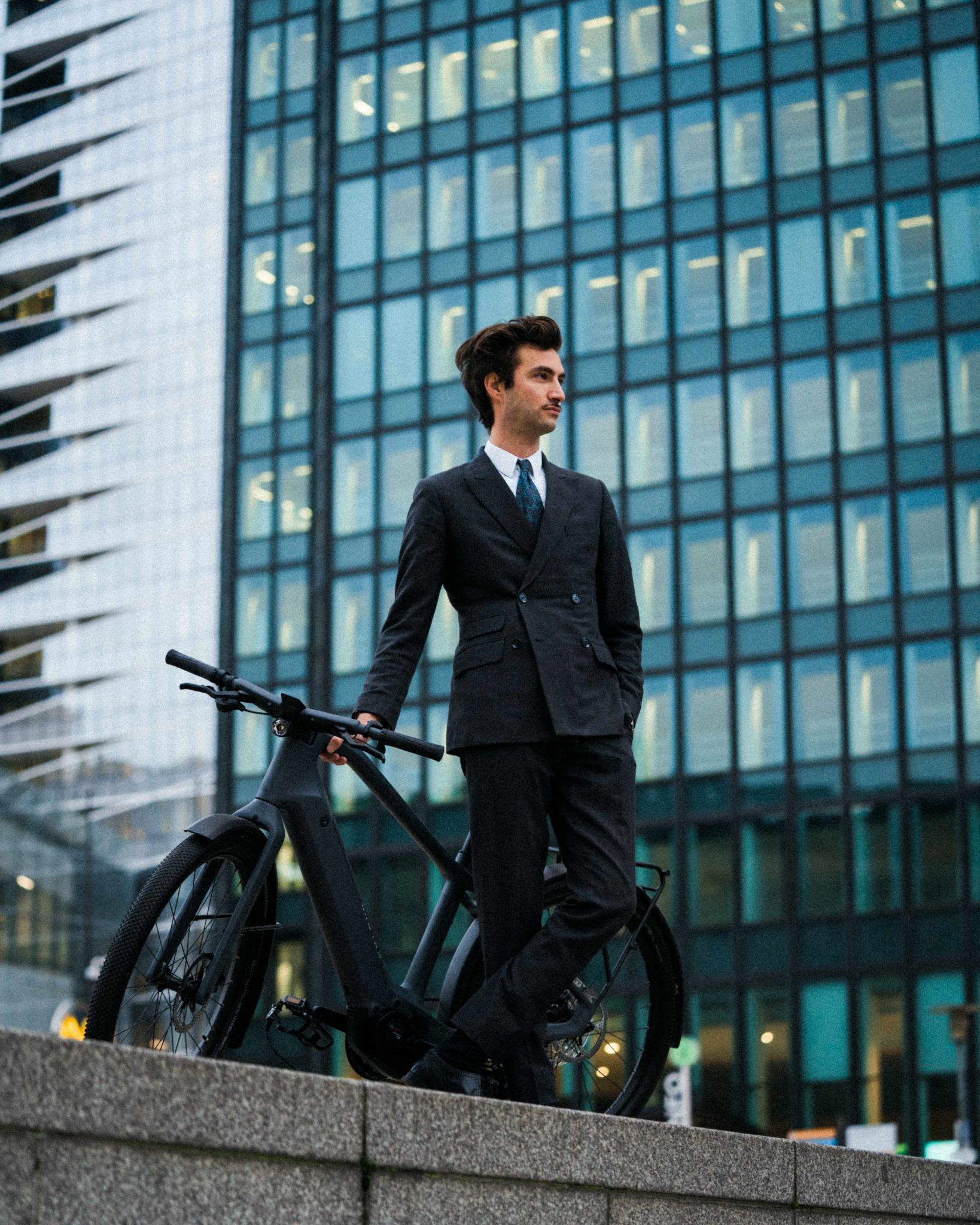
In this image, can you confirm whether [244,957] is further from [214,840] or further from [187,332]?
[187,332]

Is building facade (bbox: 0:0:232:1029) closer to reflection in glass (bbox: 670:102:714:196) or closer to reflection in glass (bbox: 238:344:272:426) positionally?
reflection in glass (bbox: 238:344:272:426)

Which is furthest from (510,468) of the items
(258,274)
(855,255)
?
(258,274)

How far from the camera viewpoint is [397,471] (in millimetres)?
41375

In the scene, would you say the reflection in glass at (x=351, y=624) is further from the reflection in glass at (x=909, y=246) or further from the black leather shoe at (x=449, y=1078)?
the black leather shoe at (x=449, y=1078)

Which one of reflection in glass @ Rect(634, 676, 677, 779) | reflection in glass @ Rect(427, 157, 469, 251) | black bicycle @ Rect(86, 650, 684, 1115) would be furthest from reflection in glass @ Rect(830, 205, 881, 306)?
black bicycle @ Rect(86, 650, 684, 1115)

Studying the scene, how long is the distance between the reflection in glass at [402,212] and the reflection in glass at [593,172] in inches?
162

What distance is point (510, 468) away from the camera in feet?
18.5

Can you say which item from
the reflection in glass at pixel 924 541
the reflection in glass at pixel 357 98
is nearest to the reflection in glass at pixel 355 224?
the reflection in glass at pixel 357 98

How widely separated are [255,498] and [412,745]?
39.1 m

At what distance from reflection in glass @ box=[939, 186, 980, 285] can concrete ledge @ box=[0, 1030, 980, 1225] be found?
3259 cm

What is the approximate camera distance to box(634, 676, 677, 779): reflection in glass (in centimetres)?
3644

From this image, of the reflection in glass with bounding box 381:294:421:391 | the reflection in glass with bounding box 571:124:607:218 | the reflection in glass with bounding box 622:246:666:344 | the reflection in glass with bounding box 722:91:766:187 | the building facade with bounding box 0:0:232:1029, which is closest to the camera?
the reflection in glass with bounding box 722:91:766:187

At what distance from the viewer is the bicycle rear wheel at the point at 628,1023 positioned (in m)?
5.81

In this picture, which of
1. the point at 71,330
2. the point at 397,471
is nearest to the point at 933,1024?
the point at 397,471
